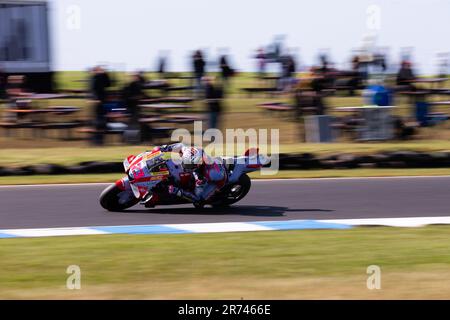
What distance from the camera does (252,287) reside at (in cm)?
709

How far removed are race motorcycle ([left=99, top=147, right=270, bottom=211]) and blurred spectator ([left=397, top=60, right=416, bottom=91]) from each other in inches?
436

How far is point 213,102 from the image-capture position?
58.4ft

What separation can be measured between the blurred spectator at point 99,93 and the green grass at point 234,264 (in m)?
8.52

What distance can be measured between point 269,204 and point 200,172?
52.2 inches

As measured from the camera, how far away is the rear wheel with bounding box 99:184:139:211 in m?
11.1

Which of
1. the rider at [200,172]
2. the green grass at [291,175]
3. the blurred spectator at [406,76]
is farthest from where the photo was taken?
the blurred spectator at [406,76]

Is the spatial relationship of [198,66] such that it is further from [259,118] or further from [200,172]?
[200,172]

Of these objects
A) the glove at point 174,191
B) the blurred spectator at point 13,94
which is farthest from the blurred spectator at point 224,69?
the glove at point 174,191

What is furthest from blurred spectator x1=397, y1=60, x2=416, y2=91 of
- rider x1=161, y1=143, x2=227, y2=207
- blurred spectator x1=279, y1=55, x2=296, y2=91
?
rider x1=161, y1=143, x2=227, y2=207

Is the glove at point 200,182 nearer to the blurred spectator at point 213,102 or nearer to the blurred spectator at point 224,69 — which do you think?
the blurred spectator at point 213,102

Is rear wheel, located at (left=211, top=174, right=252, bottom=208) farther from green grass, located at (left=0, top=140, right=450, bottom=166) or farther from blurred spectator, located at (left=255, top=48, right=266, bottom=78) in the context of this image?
blurred spectator, located at (left=255, top=48, right=266, bottom=78)

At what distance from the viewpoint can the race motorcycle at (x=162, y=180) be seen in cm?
1080
